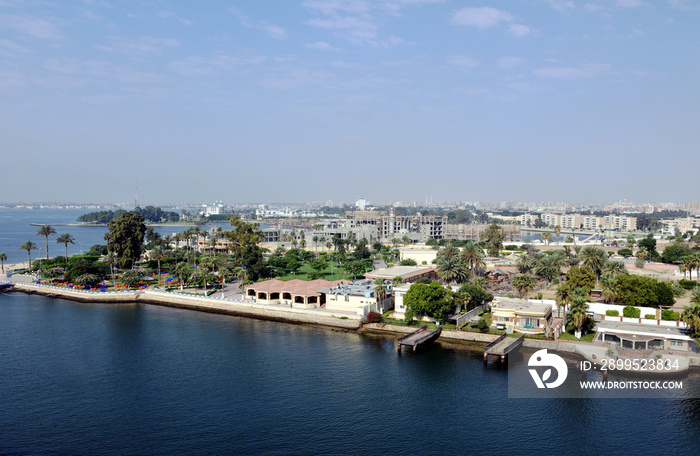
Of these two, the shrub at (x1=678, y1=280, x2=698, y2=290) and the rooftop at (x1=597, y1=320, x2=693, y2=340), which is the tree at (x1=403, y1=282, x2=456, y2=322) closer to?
the rooftop at (x1=597, y1=320, x2=693, y2=340)

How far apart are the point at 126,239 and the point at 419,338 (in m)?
49.9

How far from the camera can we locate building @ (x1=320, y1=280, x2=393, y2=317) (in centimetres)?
4584

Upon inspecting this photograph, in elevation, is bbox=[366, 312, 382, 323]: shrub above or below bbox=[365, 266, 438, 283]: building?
below

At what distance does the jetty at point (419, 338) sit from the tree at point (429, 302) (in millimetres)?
1547

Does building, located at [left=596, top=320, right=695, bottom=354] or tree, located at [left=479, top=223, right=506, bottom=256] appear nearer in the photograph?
building, located at [left=596, top=320, right=695, bottom=354]

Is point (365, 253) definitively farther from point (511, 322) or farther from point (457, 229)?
point (457, 229)

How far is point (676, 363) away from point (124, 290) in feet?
177

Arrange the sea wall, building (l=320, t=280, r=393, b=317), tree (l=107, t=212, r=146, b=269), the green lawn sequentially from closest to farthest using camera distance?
the green lawn → the sea wall → building (l=320, t=280, r=393, b=317) → tree (l=107, t=212, r=146, b=269)

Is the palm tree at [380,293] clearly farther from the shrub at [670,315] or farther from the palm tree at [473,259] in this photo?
the shrub at [670,315]

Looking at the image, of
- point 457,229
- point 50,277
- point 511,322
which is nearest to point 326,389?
point 511,322

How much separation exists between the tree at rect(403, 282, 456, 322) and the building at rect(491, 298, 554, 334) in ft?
12.7

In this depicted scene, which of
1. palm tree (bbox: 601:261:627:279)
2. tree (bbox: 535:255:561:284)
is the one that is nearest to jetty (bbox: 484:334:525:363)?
palm tree (bbox: 601:261:627:279)

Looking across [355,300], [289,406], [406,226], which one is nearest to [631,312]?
[355,300]

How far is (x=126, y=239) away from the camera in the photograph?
7069 centimetres
